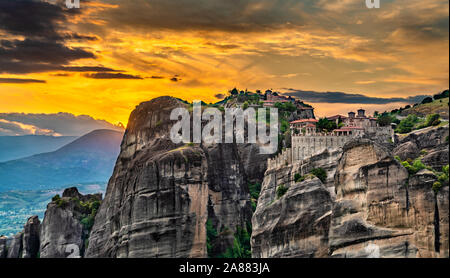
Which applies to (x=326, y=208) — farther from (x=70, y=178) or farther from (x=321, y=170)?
(x=70, y=178)

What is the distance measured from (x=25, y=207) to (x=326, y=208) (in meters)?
88.5

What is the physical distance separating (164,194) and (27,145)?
126289 millimetres

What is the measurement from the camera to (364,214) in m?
48.6

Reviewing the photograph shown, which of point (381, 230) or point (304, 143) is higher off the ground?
point (304, 143)

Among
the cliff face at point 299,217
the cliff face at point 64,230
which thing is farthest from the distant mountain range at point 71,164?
the cliff face at point 299,217

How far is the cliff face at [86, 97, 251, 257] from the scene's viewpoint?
60938 mm

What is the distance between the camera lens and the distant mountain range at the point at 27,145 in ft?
562

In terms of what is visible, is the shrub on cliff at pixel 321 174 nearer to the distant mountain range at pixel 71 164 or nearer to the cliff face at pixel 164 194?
the cliff face at pixel 164 194

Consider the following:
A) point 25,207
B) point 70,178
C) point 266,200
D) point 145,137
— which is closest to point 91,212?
point 145,137

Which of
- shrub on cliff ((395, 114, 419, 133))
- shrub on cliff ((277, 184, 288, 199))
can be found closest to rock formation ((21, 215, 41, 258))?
shrub on cliff ((277, 184, 288, 199))

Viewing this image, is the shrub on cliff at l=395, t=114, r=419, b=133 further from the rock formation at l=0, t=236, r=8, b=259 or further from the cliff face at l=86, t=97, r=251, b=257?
the rock formation at l=0, t=236, r=8, b=259

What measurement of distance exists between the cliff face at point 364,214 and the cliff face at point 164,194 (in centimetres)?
818

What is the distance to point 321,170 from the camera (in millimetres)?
55594
